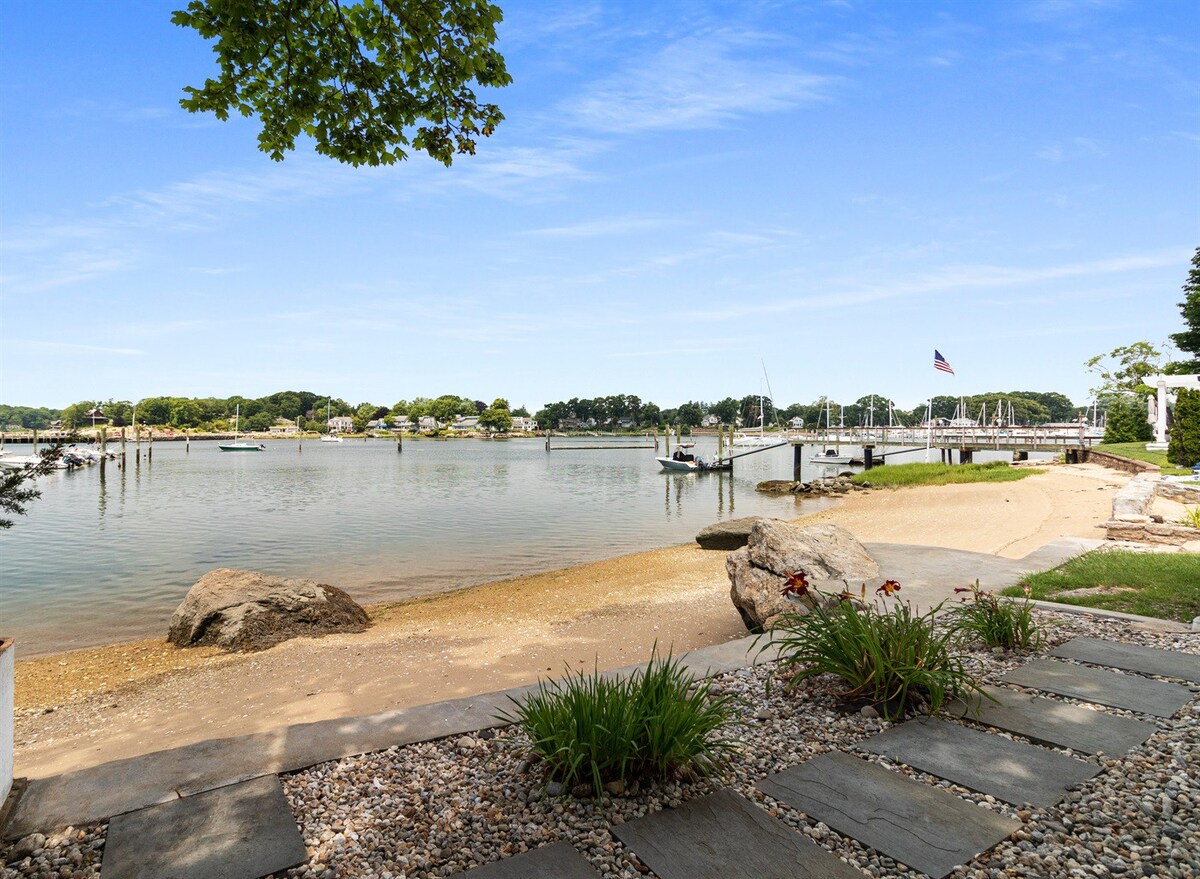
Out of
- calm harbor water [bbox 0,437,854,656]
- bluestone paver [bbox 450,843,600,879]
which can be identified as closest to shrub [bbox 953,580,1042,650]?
bluestone paver [bbox 450,843,600,879]

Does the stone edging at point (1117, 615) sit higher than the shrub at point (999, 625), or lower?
lower

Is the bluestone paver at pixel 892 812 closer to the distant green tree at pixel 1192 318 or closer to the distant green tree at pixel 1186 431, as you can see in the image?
the distant green tree at pixel 1186 431

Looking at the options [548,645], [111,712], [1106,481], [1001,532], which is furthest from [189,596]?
[1106,481]

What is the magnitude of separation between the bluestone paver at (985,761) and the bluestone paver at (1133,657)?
1761 mm

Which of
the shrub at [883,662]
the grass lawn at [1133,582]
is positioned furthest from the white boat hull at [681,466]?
the shrub at [883,662]

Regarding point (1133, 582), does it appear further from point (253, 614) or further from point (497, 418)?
point (497, 418)

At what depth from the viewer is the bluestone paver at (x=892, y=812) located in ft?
7.89

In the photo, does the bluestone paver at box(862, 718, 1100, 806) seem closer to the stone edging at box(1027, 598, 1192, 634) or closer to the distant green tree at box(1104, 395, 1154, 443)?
the stone edging at box(1027, 598, 1192, 634)

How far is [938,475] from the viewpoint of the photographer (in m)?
32.2

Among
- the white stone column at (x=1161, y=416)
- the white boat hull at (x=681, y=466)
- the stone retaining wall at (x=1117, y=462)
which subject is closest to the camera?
the stone retaining wall at (x=1117, y=462)

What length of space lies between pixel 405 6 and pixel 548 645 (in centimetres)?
625

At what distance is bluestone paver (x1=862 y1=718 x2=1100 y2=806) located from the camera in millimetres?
2826

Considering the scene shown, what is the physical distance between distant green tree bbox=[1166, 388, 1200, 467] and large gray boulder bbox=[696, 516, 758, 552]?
63.5 feet

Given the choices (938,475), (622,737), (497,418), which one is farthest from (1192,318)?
(497,418)
